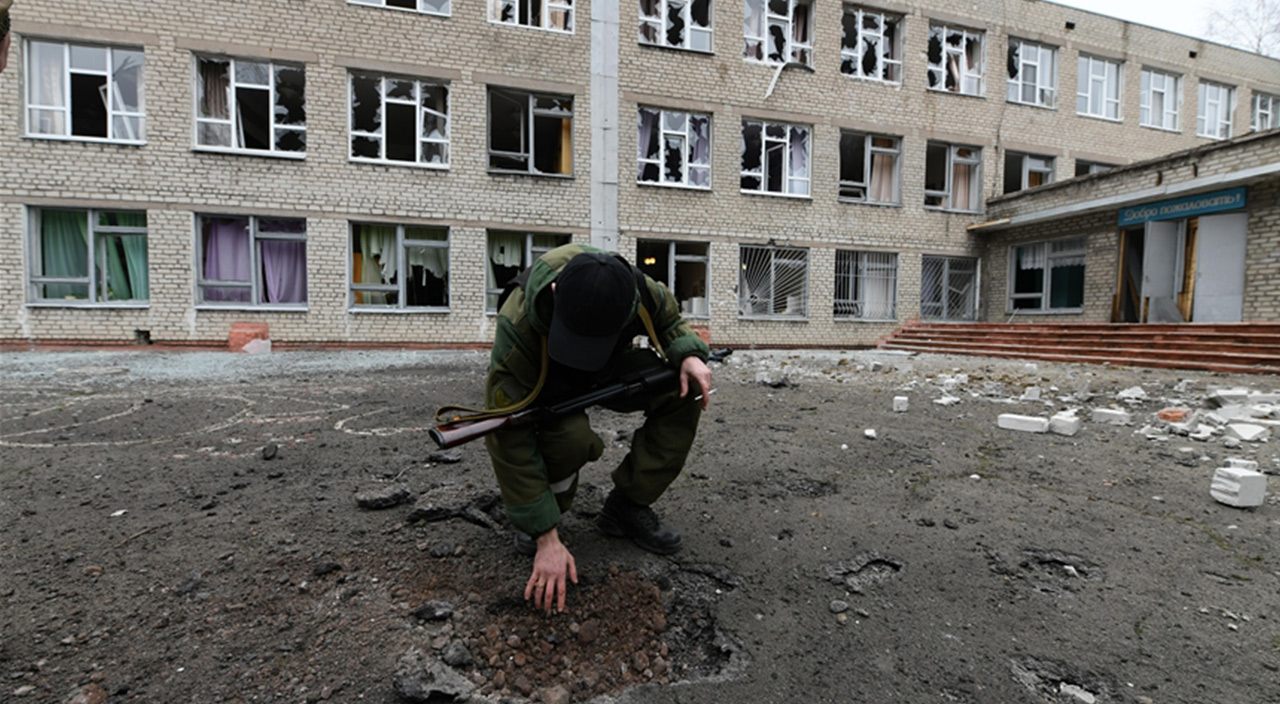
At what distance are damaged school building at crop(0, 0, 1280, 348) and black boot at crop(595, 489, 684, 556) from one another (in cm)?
953

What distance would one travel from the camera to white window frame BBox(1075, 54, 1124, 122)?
1550 cm

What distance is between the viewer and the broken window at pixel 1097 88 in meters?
15.5

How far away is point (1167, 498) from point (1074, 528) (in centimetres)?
82

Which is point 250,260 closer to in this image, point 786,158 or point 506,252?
point 506,252

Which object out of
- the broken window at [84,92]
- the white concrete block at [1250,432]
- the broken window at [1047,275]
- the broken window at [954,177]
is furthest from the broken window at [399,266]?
the broken window at [1047,275]

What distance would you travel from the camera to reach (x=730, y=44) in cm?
1266

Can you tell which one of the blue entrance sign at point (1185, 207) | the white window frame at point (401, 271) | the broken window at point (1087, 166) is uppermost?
the broken window at point (1087, 166)

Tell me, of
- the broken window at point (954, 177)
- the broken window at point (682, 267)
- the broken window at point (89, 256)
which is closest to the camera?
the broken window at point (89, 256)

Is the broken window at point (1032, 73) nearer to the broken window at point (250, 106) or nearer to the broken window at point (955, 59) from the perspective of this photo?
the broken window at point (955, 59)

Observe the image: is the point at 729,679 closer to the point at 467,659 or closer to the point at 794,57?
the point at 467,659

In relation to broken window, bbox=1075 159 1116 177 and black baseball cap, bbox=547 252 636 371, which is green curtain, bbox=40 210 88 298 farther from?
broken window, bbox=1075 159 1116 177

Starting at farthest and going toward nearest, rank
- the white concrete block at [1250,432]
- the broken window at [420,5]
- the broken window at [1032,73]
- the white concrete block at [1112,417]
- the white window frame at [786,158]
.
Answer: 1. the broken window at [1032,73]
2. the white window frame at [786,158]
3. the broken window at [420,5]
4. the white concrete block at [1112,417]
5. the white concrete block at [1250,432]

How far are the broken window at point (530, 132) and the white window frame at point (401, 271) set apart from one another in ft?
6.42

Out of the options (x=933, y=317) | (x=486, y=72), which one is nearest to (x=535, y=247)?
(x=486, y=72)
